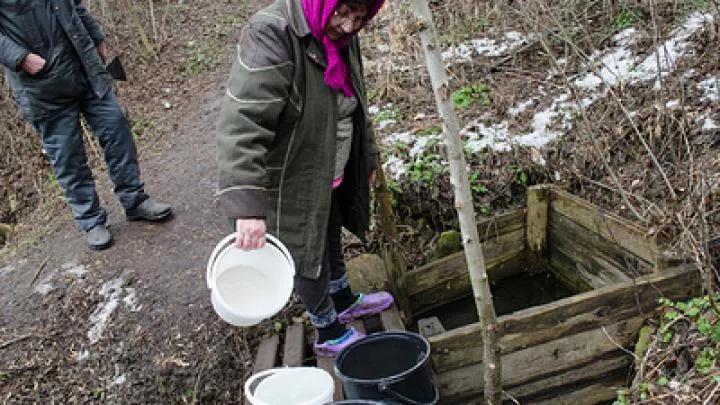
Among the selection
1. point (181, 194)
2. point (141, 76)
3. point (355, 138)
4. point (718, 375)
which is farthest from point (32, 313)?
point (141, 76)

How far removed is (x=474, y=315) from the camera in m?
4.12

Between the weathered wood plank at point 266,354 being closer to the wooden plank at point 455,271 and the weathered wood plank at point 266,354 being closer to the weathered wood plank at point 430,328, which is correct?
the weathered wood plank at point 430,328

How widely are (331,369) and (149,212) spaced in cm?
227

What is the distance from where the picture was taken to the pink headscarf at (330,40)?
2.25 meters

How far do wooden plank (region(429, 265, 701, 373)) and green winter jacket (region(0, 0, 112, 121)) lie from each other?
2821 millimetres

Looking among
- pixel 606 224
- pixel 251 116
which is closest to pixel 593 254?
pixel 606 224

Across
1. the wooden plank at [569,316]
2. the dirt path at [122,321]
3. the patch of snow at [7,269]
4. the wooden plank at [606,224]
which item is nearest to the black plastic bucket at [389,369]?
the wooden plank at [569,316]

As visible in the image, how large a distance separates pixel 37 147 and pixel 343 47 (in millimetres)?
5756

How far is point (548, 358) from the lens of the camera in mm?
3068

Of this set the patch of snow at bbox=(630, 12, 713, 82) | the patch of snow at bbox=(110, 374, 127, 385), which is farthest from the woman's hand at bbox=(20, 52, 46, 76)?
the patch of snow at bbox=(630, 12, 713, 82)

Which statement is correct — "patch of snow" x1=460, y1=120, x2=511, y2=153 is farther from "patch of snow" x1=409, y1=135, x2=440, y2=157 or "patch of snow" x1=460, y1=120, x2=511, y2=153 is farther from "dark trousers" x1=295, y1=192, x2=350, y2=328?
"dark trousers" x1=295, y1=192, x2=350, y2=328

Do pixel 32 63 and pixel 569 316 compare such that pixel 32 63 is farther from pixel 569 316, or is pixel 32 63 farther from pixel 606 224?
pixel 606 224

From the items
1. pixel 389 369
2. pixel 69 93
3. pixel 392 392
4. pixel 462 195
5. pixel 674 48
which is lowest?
pixel 389 369

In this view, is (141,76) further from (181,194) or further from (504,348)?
(504,348)
